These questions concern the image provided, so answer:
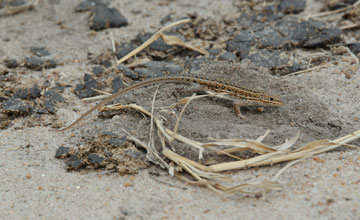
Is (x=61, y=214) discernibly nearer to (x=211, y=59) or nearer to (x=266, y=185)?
(x=266, y=185)

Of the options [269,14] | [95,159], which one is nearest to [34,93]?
[95,159]

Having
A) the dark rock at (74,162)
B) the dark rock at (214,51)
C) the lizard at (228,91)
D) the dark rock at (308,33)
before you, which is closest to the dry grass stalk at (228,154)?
the dark rock at (74,162)

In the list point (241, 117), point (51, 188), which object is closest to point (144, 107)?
point (241, 117)

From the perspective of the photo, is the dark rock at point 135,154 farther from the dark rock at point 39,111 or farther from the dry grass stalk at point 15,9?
the dry grass stalk at point 15,9

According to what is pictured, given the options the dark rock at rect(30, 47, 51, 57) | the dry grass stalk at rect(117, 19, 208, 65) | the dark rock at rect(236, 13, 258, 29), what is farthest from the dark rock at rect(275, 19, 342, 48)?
the dark rock at rect(30, 47, 51, 57)

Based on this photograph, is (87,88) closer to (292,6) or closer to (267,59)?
(267,59)

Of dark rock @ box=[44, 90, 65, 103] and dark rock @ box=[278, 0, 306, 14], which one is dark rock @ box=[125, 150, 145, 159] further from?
dark rock @ box=[278, 0, 306, 14]
